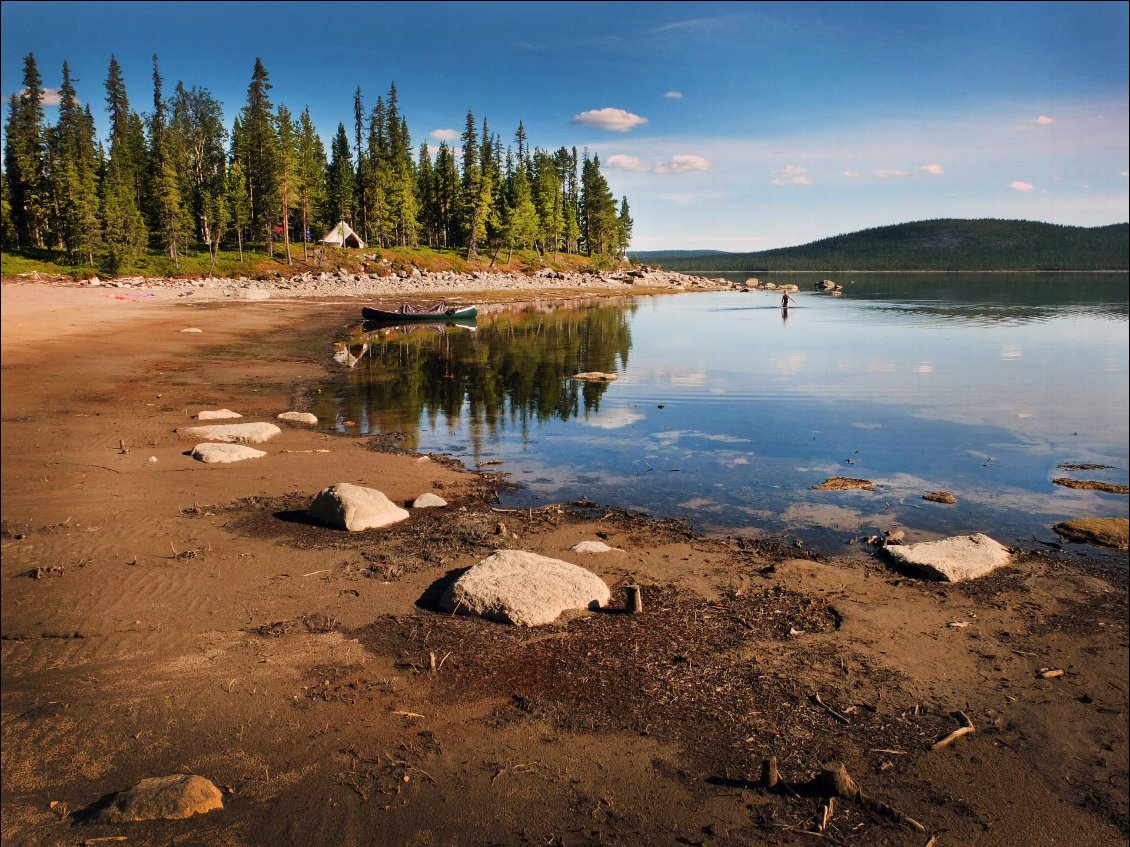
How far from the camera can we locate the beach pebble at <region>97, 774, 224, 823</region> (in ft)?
19.0

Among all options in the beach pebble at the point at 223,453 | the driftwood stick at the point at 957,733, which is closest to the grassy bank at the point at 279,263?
the beach pebble at the point at 223,453

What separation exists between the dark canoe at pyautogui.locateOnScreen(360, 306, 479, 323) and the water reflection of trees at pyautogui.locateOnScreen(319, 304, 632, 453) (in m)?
0.96

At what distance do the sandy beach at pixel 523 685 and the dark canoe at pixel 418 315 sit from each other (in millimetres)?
38613

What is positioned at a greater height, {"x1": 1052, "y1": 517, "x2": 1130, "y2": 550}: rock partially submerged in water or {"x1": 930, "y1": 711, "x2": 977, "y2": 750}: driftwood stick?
{"x1": 1052, "y1": 517, "x2": 1130, "y2": 550}: rock partially submerged in water

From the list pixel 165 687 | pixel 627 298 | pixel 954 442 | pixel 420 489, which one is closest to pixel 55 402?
pixel 420 489

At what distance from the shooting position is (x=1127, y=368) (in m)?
36.4

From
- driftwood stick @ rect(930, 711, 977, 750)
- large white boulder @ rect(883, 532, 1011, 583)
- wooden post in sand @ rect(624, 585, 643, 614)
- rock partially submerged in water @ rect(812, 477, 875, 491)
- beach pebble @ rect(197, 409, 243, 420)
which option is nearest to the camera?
driftwood stick @ rect(930, 711, 977, 750)

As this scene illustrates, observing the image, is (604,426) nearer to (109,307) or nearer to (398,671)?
(398,671)

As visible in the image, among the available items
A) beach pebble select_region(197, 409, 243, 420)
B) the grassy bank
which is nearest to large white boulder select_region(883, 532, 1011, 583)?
beach pebble select_region(197, 409, 243, 420)

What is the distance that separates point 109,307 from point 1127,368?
194 ft

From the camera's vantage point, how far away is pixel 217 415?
20.2m

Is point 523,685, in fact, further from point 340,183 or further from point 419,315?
point 340,183

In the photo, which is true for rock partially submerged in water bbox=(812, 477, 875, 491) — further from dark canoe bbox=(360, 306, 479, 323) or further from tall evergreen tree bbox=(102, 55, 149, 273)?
tall evergreen tree bbox=(102, 55, 149, 273)

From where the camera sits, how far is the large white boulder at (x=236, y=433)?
17.5 m
